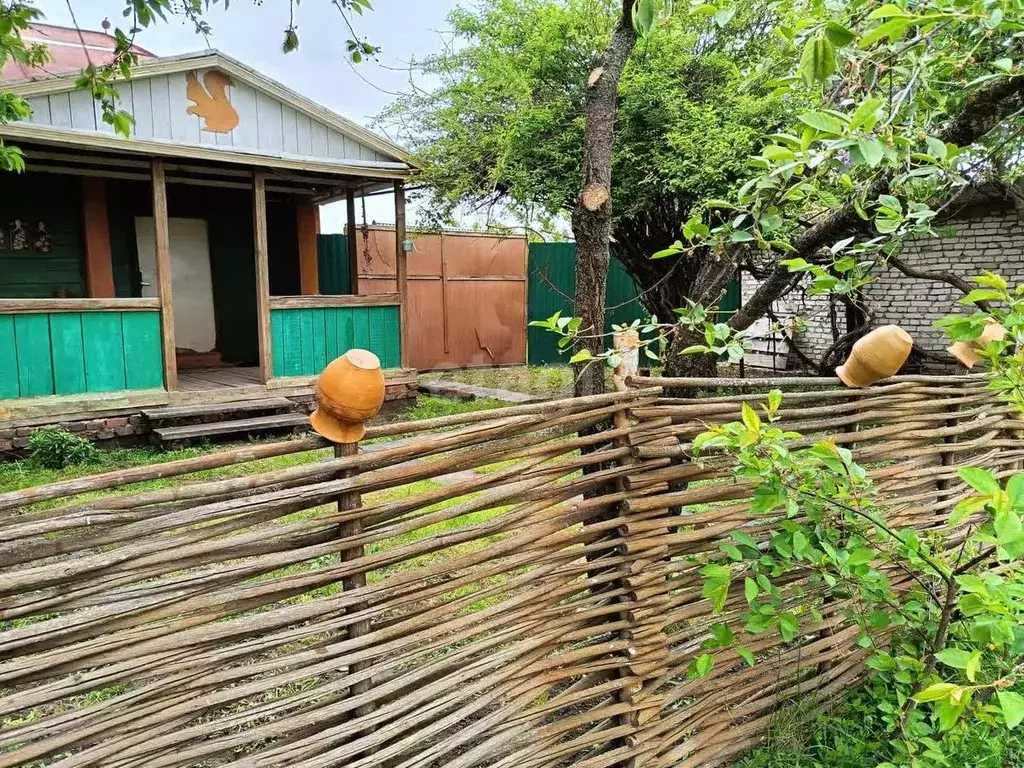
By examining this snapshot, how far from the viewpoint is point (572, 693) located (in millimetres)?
→ 2076

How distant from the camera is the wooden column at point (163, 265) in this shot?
6.59 meters

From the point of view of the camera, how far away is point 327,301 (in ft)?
25.8

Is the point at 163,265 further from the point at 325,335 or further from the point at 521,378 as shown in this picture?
the point at 521,378

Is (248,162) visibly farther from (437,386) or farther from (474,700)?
(474,700)

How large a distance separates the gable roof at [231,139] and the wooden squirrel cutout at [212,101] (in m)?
0.07

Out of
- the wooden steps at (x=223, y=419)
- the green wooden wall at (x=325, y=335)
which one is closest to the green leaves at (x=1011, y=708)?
the wooden steps at (x=223, y=419)

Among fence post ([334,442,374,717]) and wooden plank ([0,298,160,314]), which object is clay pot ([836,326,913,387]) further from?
wooden plank ([0,298,160,314])

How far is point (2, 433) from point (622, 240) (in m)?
7.69

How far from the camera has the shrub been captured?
584 cm

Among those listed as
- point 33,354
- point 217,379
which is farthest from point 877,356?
point 217,379

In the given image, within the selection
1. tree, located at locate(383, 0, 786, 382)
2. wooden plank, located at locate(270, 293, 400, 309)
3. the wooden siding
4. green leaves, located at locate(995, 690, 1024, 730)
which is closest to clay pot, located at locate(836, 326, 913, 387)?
green leaves, located at locate(995, 690, 1024, 730)

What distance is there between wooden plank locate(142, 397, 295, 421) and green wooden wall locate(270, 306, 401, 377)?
1.29 feet

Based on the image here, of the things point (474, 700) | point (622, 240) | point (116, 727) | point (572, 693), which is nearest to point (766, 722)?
point (572, 693)

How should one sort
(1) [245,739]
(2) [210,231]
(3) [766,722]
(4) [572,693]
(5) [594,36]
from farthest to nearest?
1. (2) [210,231]
2. (5) [594,36]
3. (3) [766,722]
4. (4) [572,693]
5. (1) [245,739]
